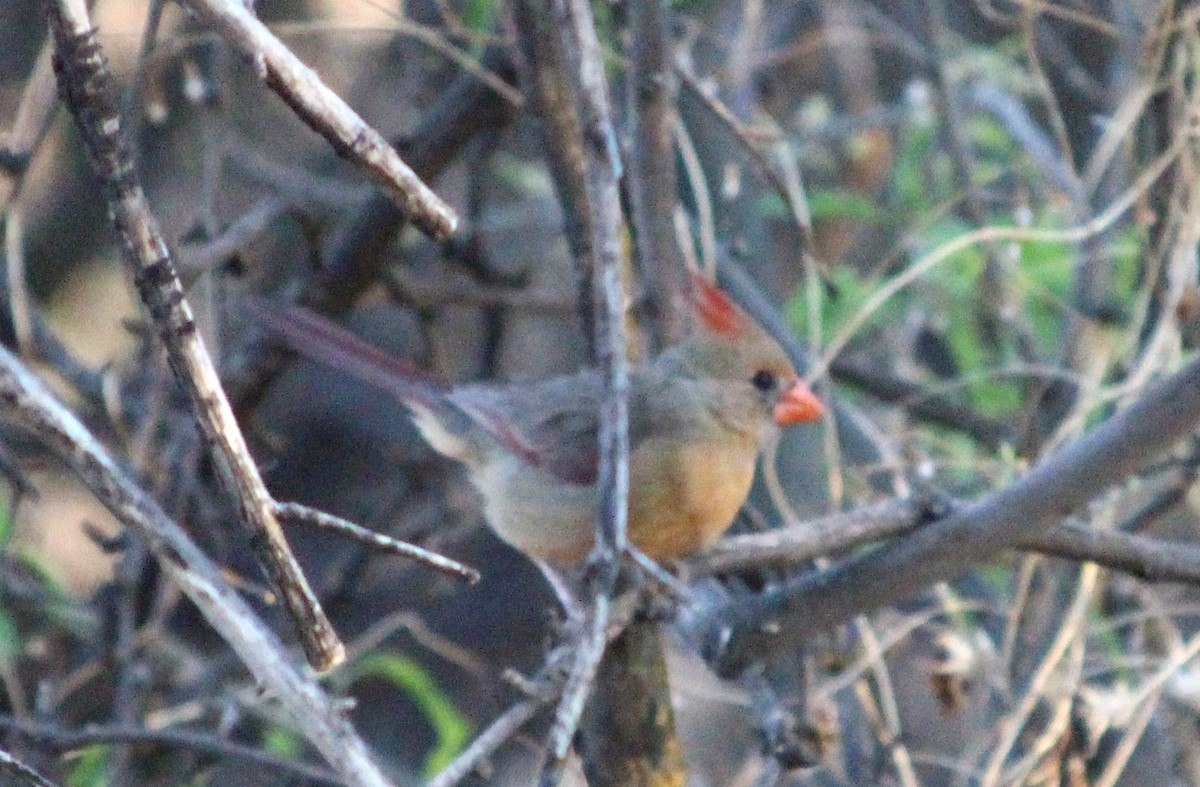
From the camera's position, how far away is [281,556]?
1126mm

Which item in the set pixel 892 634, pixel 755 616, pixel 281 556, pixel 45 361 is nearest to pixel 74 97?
pixel 281 556

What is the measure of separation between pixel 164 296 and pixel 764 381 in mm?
1999

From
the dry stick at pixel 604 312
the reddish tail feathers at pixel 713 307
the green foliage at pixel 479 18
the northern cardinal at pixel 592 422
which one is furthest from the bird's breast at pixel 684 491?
the dry stick at pixel 604 312

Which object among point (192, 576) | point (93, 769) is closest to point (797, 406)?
point (93, 769)

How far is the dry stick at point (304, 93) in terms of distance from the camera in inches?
41.2

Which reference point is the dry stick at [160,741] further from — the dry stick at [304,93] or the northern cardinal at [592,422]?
the dry stick at [304,93]

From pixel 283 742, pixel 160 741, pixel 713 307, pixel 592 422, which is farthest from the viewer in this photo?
pixel 283 742

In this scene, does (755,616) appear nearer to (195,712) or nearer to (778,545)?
(778,545)

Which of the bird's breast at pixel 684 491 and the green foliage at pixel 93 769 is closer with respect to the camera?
the bird's breast at pixel 684 491

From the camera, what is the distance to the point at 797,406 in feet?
9.77

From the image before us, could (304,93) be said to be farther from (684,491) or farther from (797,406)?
(797,406)

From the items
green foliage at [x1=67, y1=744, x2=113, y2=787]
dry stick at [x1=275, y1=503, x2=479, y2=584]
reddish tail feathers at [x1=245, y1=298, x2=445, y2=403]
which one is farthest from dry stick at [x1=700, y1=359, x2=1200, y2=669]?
green foliage at [x1=67, y1=744, x2=113, y2=787]

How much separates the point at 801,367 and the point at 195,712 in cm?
134

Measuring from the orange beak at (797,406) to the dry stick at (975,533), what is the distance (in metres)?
0.90
